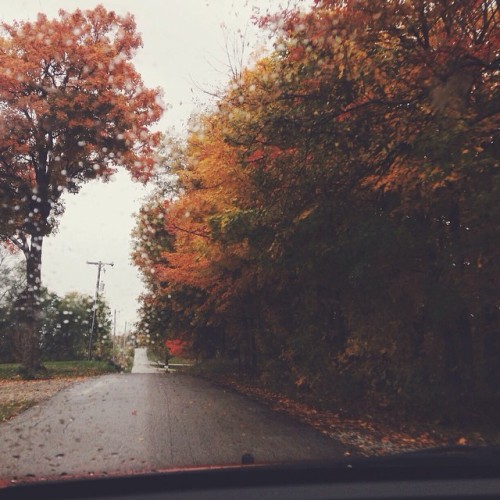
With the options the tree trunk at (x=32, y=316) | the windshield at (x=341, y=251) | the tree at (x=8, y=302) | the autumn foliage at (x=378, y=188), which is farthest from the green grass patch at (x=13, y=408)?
the tree at (x=8, y=302)

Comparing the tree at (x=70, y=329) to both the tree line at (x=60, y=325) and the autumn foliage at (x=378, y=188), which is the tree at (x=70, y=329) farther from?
the autumn foliage at (x=378, y=188)

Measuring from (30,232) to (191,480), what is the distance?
2369cm

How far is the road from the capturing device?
6.00 m

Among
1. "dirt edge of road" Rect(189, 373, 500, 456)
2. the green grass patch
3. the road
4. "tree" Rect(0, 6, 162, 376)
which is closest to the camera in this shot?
the road

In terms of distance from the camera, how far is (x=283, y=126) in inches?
314

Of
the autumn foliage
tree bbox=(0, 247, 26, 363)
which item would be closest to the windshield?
the autumn foliage

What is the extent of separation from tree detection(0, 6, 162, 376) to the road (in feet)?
42.3

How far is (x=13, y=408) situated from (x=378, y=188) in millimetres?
8976

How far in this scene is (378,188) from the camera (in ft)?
30.8

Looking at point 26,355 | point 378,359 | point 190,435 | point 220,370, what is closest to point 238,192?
point 378,359

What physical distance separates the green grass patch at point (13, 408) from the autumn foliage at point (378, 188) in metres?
5.62

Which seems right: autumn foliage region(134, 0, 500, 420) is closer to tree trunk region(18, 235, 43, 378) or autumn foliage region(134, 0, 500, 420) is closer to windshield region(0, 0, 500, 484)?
windshield region(0, 0, 500, 484)

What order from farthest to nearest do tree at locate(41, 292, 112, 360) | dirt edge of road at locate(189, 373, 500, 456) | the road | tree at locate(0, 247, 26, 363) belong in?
1. tree at locate(41, 292, 112, 360)
2. tree at locate(0, 247, 26, 363)
3. dirt edge of road at locate(189, 373, 500, 456)
4. the road

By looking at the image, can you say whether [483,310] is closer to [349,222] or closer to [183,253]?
[349,222]
